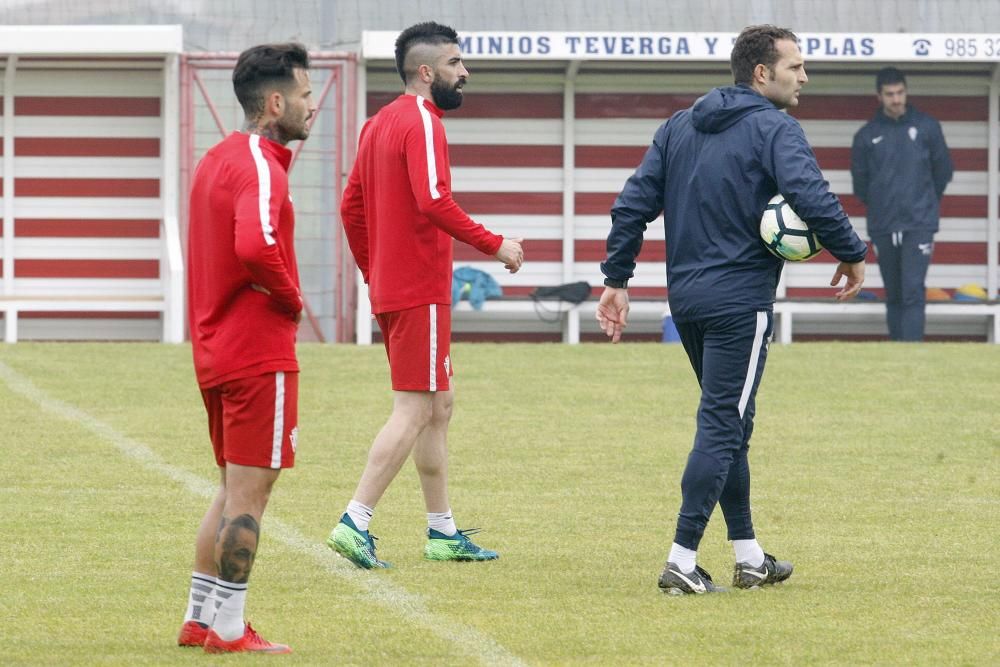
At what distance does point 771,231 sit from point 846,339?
576 inches

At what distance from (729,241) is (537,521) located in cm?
213

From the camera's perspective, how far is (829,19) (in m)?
20.0

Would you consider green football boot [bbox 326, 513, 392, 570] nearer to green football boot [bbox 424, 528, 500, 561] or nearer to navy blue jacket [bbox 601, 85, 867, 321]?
green football boot [bbox 424, 528, 500, 561]

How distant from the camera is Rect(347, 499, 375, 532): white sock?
23.5 feet

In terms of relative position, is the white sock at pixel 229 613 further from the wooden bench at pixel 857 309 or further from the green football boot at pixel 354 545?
the wooden bench at pixel 857 309

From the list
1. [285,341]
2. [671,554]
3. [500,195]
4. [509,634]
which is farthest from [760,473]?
[500,195]

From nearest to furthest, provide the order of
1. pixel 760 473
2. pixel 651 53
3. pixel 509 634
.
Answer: pixel 509 634 < pixel 760 473 < pixel 651 53

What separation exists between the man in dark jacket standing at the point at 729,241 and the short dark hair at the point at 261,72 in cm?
164

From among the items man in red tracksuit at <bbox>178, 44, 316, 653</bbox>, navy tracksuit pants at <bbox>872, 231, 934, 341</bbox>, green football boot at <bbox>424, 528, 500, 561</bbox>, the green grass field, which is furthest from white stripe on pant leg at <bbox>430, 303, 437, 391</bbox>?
navy tracksuit pants at <bbox>872, 231, 934, 341</bbox>

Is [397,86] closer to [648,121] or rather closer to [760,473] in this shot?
[648,121]

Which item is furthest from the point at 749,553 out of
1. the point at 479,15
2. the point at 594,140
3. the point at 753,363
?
the point at 594,140

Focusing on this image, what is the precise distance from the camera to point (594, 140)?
2098cm

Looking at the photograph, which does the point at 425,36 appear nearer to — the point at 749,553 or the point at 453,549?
the point at 453,549

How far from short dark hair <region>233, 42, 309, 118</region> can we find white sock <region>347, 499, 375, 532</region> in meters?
2.09
